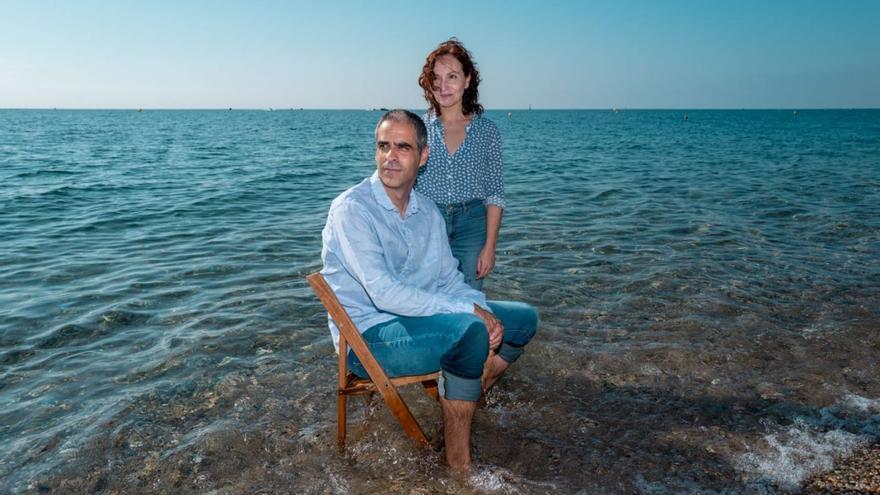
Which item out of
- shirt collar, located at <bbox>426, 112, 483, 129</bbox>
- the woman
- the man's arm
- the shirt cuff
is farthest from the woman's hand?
the man's arm

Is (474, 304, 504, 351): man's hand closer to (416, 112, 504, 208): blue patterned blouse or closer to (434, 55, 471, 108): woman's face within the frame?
(416, 112, 504, 208): blue patterned blouse

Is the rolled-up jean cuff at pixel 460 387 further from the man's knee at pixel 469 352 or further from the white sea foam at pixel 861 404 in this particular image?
the white sea foam at pixel 861 404

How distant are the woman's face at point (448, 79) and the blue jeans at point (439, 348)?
196 centimetres

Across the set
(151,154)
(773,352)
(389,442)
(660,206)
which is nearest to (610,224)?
(660,206)

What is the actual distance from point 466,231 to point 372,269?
4.93ft

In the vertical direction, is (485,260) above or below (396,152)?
below

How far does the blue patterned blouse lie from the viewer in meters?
4.75

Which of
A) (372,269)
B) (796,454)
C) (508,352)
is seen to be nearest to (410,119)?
(372,269)

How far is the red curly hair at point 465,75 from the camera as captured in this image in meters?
4.62

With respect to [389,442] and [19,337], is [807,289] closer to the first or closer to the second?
[389,442]

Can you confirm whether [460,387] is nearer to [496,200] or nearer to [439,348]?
[439,348]

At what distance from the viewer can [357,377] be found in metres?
3.96

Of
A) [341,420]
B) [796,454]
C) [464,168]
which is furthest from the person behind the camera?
[464,168]

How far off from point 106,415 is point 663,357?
5.09m
